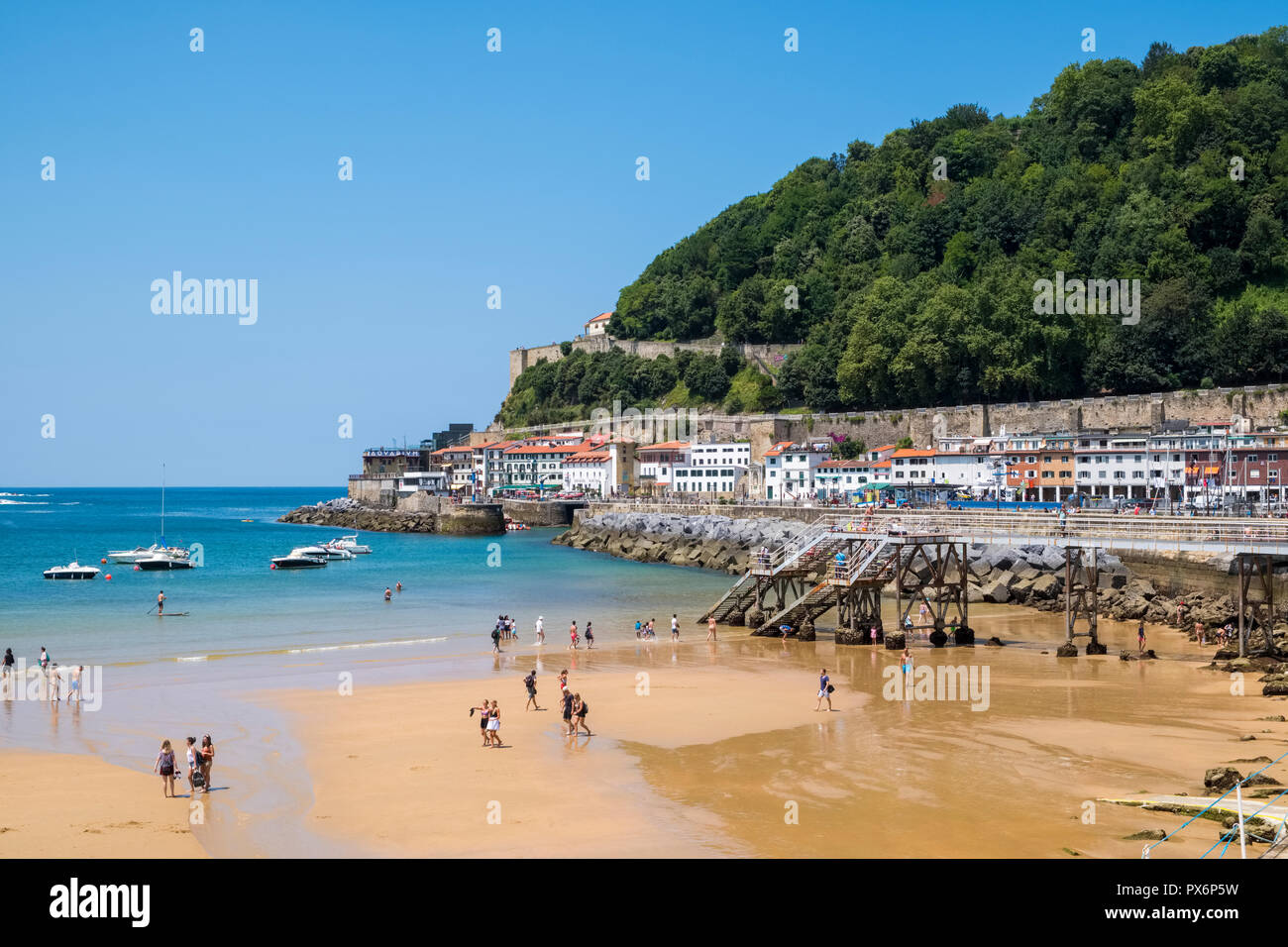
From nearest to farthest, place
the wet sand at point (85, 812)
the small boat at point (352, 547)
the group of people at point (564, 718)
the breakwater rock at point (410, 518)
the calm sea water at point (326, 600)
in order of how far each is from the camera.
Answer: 1. the wet sand at point (85, 812)
2. the group of people at point (564, 718)
3. the calm sea water at point (326, 600)
4. the small boat at point (352, 547)
5. the breakwater rock at point (410, 518)

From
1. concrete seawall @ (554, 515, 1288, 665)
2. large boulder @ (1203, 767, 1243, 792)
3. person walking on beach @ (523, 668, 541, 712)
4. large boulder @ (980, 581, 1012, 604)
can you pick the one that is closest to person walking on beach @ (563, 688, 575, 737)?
person walking on beach @ (523, 668, 541, 712)

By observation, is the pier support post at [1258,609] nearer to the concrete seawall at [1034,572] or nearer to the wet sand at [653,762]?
the concrete seawall at [1034,572]

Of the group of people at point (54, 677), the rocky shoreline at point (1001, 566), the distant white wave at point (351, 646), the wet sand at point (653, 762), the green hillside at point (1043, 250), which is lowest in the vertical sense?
the distant white wave at point (351, 646)

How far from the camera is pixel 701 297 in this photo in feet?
490

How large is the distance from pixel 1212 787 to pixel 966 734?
5669 mm

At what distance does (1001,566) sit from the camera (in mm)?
50750

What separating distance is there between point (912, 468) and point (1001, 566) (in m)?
41.9

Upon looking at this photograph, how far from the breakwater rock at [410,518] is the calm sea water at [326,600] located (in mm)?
15060

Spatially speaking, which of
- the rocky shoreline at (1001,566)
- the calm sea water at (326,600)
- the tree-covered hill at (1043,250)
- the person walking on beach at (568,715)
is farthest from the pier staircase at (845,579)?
the tree-covered hill at (1043,250)

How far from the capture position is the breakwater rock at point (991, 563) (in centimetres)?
3991

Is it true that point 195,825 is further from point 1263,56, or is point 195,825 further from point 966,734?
point 1263,56

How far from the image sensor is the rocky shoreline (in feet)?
122

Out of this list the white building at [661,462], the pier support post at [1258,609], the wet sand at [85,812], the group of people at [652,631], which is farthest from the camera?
the white building at [661,462]

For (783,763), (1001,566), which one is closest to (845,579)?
(783,763)
